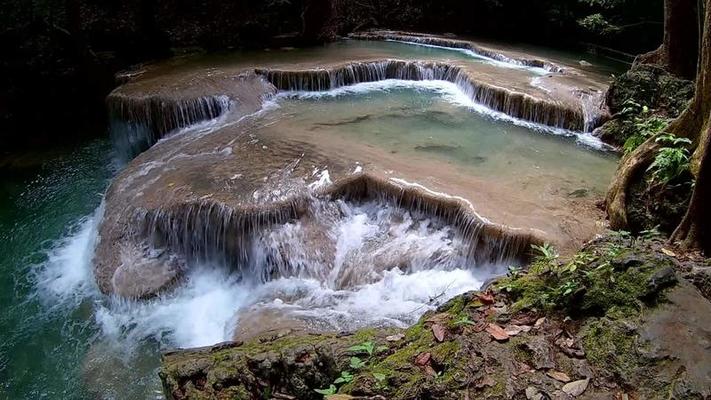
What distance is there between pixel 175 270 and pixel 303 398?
377 cm

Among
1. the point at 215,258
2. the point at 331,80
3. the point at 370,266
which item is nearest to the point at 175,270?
the point at 215,258

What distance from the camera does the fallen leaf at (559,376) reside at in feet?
8.51

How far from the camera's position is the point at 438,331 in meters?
3.08

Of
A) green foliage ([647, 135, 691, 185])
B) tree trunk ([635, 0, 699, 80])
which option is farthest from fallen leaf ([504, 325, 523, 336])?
tree trunk ([635, 0, 699, 80])

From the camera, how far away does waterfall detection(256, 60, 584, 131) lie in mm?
8719

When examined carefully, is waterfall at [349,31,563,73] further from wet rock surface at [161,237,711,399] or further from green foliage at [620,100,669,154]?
wet rock surface at [161,237,711,399]

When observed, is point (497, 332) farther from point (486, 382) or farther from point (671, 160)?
point (671, 160)

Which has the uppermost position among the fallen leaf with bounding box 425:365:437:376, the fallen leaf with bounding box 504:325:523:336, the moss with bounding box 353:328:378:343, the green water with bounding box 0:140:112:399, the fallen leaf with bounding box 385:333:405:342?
the fallen leaf with bounding box 504:325:523:336

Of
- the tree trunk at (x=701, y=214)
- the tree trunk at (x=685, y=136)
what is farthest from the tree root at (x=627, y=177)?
the tree trunk at (x=701, y=214)

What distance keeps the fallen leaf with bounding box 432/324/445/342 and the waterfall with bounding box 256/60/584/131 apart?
6587 millimetres

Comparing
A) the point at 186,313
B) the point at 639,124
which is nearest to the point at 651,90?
the point at 639,124

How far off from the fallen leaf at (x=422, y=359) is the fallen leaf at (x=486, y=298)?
702 millimetres

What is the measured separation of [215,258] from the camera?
20.7 feet

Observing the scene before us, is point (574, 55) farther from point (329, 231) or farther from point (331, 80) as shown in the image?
point (329, 231)
